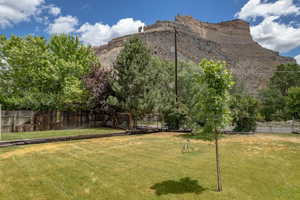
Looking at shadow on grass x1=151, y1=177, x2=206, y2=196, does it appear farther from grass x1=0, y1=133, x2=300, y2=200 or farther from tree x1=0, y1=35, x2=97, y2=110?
tree x1=0, y1=35, x2=97, y2=110

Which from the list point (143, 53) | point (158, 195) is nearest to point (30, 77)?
point (143, 53)

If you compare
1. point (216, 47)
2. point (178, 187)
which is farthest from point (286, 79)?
point (178, 187)

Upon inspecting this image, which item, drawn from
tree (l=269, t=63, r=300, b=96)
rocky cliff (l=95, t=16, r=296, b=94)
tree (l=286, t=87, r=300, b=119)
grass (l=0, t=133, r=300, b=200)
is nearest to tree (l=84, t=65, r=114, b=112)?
grass (l=0, t=133, r=300, b=200)

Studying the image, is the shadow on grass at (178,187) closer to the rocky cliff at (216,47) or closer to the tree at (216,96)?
the tree at (216,96)

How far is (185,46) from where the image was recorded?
56.5 meters

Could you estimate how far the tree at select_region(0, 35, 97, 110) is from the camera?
15344mm

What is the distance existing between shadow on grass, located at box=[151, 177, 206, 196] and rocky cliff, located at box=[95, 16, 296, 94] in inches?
1326

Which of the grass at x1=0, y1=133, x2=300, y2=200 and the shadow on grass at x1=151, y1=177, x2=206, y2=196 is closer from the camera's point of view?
the grass at x1=0, y1=133, x2=300, y2=200

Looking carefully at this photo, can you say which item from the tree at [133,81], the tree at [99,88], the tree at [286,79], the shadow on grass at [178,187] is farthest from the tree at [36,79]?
the tree at [286,79]

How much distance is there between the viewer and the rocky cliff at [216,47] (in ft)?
168

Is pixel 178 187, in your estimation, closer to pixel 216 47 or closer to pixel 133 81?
pixel 133 81

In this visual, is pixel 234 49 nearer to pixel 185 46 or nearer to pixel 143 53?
pixel 185 46

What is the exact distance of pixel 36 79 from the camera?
16.1 meters

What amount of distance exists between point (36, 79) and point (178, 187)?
16813mm
